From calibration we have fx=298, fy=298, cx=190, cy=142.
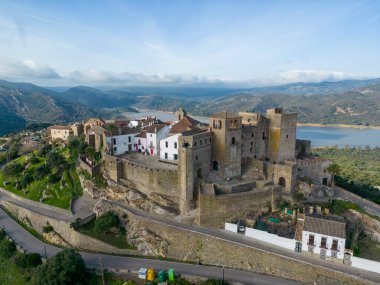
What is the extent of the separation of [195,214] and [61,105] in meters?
183

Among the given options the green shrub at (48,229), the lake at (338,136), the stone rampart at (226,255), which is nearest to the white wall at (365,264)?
the stone rampart at (226,255)

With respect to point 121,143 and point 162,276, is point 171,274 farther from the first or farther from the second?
point 121,143

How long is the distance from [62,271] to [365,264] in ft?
81.5

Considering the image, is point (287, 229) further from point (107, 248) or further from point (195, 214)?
point (107, 248)

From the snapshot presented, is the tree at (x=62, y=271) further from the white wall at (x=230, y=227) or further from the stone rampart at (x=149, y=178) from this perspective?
the white wall at (x=230, y=227)

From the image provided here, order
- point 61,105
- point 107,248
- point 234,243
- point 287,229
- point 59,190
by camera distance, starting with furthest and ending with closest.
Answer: point 61,105 < point 59,190 < point 107,248 < point 287,229 < point 234,243

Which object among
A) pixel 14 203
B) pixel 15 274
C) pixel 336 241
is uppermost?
pixel 336 241

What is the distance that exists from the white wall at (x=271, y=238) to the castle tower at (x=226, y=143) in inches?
321

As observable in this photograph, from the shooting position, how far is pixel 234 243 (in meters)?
26.7

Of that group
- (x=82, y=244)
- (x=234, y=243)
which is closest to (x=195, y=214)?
(x=234, y=243)

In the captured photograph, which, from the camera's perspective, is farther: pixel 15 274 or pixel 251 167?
pixel 251 167

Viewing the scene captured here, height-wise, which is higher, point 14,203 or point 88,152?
point 88,152

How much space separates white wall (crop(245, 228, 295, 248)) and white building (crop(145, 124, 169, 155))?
19.8 metres

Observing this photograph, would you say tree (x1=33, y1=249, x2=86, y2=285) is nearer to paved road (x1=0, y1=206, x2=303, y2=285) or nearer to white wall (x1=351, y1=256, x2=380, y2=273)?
paved road (x1=0, y1=206, x2=303, y2=285)
